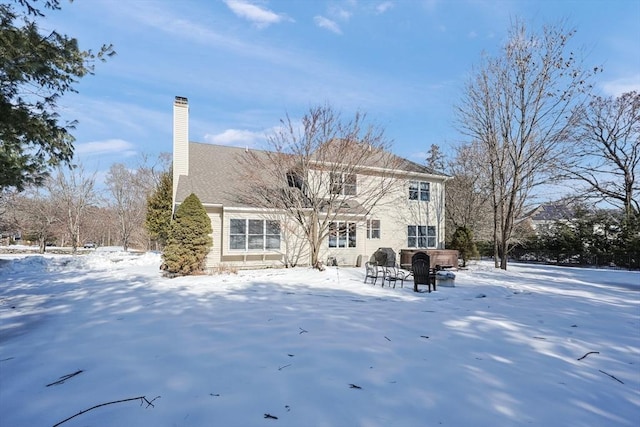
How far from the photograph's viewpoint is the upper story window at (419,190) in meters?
21.2

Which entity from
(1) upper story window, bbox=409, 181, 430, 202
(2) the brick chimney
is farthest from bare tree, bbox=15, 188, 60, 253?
(1) upper story window, bbox=409, 181, 430, 202

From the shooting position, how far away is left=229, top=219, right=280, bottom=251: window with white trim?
15.7 m

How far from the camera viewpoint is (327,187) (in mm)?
15680

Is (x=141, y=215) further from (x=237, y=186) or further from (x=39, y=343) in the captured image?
(x=39, y=343)

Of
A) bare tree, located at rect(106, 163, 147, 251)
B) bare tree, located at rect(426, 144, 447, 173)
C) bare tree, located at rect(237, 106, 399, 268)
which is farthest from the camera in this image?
bare tree, located at rect(426, 144, 447, 173)

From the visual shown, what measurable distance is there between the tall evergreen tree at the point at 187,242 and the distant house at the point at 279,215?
1880 millimetres

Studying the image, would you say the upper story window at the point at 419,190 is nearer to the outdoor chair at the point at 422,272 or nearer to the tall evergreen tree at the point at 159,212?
the outdoor chair at the point at 422,272

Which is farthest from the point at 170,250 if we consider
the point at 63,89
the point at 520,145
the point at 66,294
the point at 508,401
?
the point at 520,145

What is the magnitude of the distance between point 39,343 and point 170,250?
7927 millimetres

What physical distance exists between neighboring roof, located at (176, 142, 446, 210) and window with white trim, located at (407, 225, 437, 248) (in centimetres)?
360

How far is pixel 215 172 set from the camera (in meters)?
18.3

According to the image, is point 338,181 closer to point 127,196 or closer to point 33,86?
point 33,86

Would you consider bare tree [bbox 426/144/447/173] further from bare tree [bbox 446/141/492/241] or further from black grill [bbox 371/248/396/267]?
black grill [bbox 371/248/396/267]

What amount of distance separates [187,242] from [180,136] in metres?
7.77
